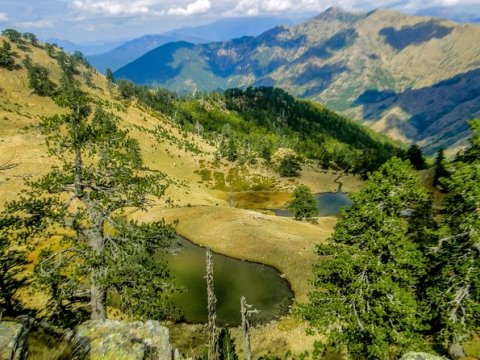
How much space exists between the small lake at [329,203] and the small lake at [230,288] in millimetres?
65104

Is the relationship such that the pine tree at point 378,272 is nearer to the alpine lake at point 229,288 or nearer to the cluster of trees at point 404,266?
the cluster of trees at point 404,266

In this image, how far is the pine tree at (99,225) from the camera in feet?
76.1

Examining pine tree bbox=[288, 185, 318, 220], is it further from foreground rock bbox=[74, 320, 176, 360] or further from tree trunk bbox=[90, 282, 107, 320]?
foreground rock bbox=[74, 320, 176, 360]

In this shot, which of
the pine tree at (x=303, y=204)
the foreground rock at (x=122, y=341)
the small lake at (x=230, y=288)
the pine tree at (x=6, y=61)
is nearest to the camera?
the foreground rock at (x=122, y=341)

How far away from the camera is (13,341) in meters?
10.2

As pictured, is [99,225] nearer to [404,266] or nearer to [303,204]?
[404,266]

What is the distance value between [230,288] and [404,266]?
139 feet

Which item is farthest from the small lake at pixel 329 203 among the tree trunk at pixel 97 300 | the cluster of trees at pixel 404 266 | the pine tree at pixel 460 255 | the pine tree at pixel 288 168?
the tree trunk at pixel 97 300

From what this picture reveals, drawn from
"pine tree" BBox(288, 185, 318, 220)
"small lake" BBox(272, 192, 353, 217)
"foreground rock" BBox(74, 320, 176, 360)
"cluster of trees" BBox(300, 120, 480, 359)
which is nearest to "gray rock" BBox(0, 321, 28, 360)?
"foreground rock" BBox(74, 320, 176, 360)

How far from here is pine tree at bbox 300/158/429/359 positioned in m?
23.7

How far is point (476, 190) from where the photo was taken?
22.7 m

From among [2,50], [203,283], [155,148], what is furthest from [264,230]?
[2,50]

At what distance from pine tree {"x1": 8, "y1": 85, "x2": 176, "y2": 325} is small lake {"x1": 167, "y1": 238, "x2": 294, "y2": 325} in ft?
77.2

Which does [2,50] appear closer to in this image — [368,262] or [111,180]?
[111,180]
